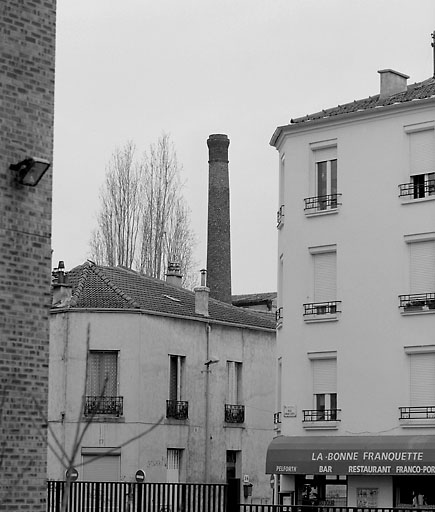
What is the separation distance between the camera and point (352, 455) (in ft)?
109

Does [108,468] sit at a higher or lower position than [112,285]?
lower

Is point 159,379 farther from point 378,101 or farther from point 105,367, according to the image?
point 378,101

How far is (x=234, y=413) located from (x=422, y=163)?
13346 millimetres

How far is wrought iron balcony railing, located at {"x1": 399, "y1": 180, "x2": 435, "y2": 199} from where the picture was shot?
1320 inches

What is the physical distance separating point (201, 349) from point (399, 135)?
1172cm

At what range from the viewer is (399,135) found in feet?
113

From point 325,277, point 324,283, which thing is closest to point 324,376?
point 324,283

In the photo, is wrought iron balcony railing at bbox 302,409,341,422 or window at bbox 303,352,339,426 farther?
window at bbox 303,352,339,426

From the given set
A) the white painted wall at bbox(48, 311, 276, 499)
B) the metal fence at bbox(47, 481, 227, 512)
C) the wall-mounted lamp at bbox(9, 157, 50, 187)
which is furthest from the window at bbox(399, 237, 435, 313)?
the wall-mounted lamp at bbox(9, 157, 50, 187)

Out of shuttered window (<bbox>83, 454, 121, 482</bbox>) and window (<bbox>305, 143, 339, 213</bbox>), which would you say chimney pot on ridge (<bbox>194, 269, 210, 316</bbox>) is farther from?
window (<bbox>305, 143, 339, 213</bbox>)

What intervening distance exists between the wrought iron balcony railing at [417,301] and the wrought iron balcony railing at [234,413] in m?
11.2

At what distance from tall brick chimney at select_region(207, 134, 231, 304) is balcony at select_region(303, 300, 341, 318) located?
70.7 feet

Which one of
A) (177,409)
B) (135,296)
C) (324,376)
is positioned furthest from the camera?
(135,296)

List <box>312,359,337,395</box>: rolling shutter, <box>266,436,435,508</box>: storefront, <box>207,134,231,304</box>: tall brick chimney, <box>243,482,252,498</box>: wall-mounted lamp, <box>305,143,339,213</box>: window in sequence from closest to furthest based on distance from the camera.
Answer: <box>266,436,435,508</box>: storefront < <box>312,359,337,395</box>: rolling shutter < <box>305,143,339,213</box>: window < <box>243,482,252,498</box>: wall-mounted lamp < <box>207,134,231,304</box>: tall brick chimney
